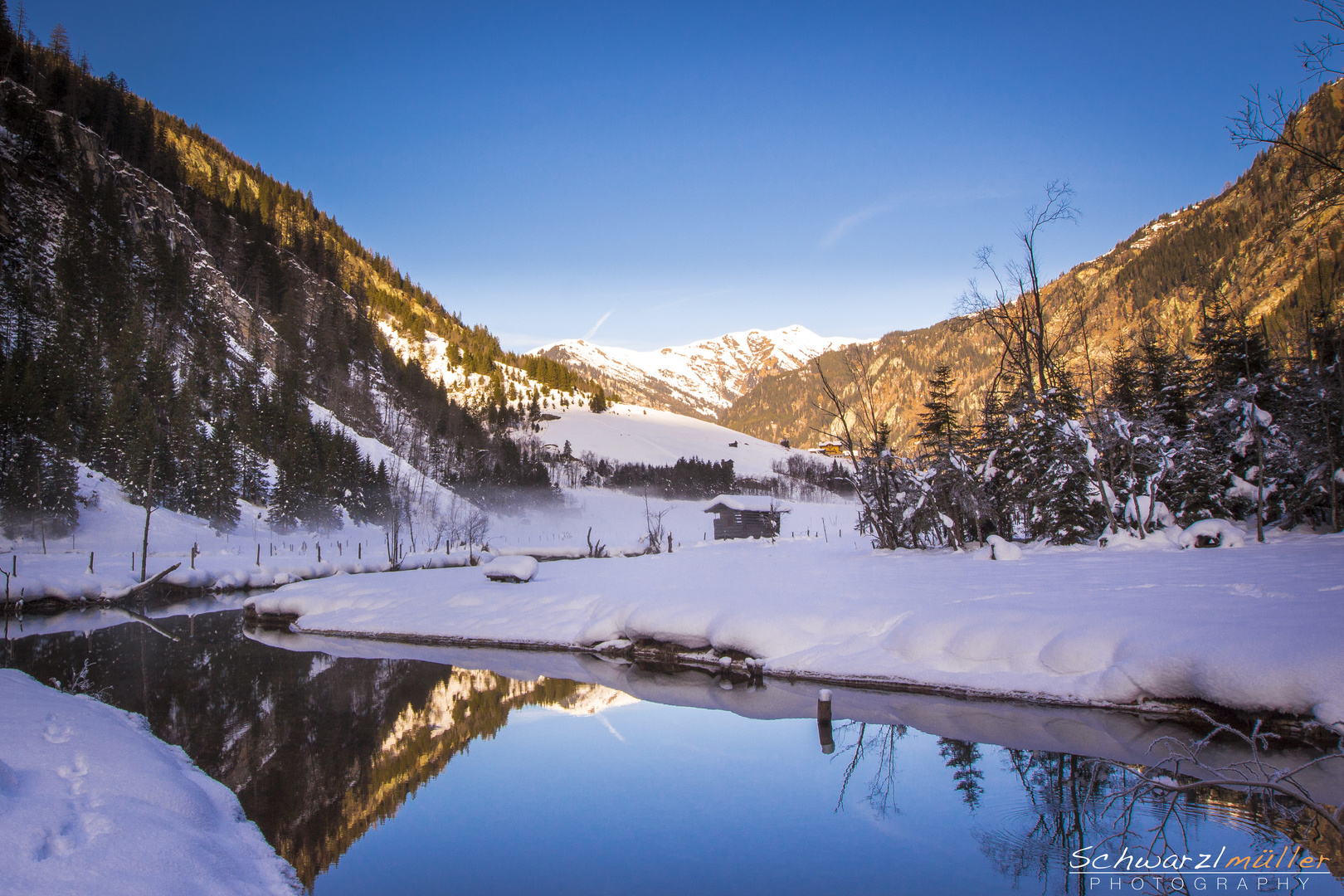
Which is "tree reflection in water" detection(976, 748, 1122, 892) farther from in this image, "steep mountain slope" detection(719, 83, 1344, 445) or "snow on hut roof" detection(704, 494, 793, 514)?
"snow on hut roof" detection(704, 494, 793, 514)

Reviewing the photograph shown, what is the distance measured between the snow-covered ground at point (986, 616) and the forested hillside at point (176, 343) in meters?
24.8

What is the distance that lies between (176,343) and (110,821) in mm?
66613

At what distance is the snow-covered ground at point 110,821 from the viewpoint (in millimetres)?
4055

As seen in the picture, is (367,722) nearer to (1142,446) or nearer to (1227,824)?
(1227,824)

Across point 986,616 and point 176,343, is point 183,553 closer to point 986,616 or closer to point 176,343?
point 176,343

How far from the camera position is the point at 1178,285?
3756cm

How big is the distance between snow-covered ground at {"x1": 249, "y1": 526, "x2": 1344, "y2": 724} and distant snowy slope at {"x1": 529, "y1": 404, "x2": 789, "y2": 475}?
8160 centimetres

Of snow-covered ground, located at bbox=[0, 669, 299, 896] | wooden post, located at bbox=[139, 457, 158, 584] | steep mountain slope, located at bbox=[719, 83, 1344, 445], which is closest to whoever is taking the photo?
snow-covered ground, located at bbox=[0, 669, 299, 896]

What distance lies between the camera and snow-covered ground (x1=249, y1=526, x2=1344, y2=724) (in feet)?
27.9

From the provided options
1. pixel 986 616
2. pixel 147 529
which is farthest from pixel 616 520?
pixel 986 616

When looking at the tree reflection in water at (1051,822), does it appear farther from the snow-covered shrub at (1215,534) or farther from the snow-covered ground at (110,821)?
the snow-covered shrub at (1215,534)

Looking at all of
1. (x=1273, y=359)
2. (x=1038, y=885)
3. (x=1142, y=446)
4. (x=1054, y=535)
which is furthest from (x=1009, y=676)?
(x=1273, y=359)

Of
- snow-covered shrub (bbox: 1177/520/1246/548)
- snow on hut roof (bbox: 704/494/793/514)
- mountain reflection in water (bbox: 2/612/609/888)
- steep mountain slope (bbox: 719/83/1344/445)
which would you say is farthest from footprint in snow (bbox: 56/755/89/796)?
snow on hut roof (bbox: 704/494/793/514)

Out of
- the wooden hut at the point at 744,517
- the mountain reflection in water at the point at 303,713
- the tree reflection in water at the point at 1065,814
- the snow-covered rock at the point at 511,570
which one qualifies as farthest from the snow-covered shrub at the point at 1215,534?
the wooden hut at the point at 744,517
